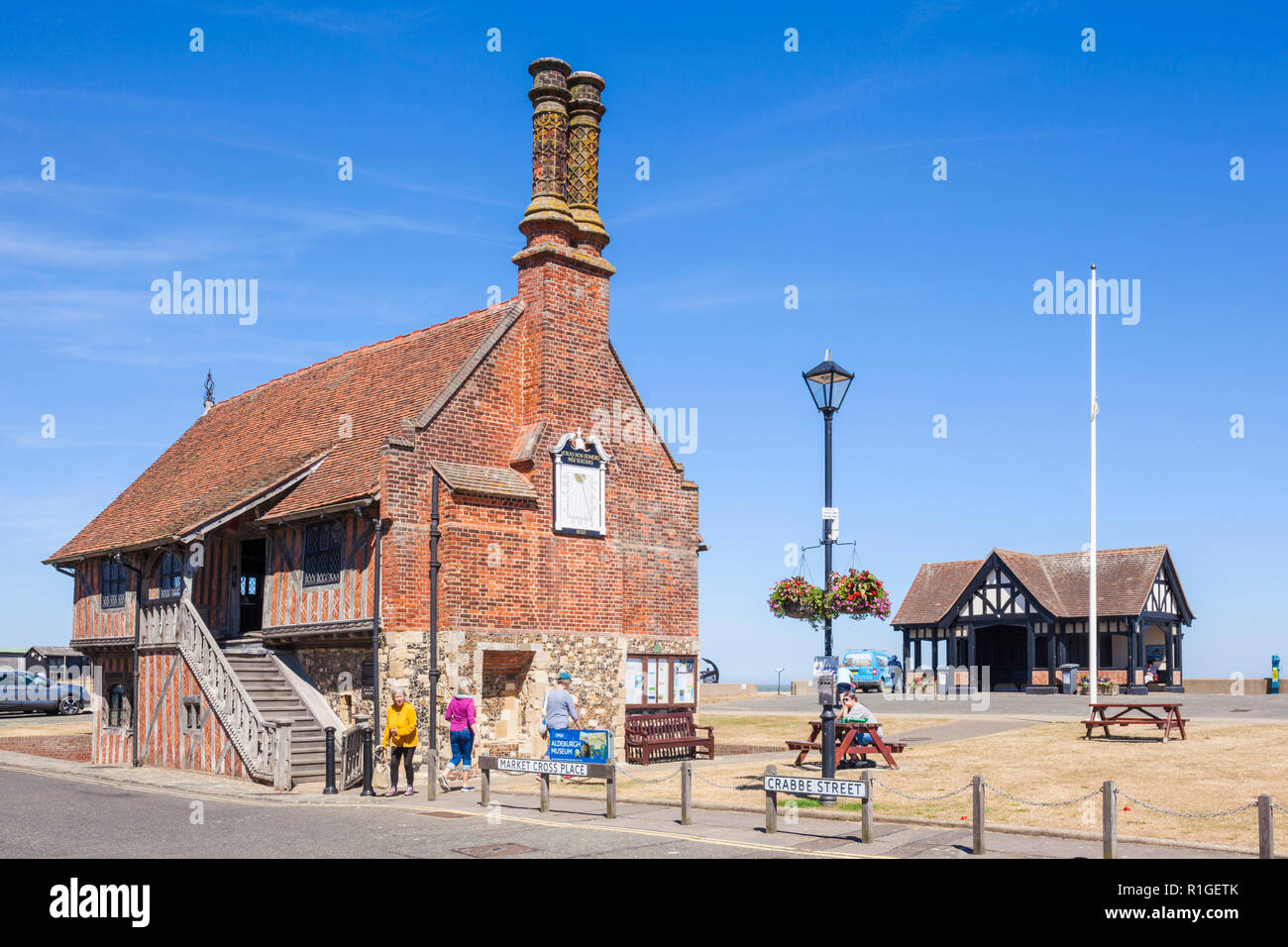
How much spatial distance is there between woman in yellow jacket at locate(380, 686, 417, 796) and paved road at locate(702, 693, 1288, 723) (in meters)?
18.1

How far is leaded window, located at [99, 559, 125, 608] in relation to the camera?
2797 cm

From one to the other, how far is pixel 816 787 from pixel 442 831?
176 inches

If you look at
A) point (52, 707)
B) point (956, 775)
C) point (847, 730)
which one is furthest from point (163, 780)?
point (52, 707)

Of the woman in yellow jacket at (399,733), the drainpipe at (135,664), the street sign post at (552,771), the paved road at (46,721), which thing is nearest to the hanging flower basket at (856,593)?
the street sign post at (552,771)

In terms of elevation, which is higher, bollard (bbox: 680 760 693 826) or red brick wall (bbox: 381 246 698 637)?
red brick wall (bbox: 381 246 698 637)

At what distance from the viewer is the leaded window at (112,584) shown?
1101 inches

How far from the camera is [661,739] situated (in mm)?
23328

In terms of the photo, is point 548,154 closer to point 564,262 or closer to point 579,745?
point 564,262

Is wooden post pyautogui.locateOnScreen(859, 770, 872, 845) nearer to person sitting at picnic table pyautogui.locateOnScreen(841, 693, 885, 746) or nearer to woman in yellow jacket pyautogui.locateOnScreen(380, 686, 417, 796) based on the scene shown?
person sitting at picnic table pyautogui.locateOnScreen(841, 693, 885, 746)

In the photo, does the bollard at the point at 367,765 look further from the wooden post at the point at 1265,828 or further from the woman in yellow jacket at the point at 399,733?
the wooden post at the point at 1265,828

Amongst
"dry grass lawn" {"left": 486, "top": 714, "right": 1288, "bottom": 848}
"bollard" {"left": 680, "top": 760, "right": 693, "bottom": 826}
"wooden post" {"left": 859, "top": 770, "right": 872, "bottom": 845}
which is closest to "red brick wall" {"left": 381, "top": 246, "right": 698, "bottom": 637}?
"dry grass lawn" {"left": 486, "top": 714, "right": 1288, "bottom": 848}

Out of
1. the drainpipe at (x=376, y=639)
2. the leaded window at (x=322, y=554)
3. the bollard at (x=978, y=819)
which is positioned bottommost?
the bollard at (x=978, y=819)

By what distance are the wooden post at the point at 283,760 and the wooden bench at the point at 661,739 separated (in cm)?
671
